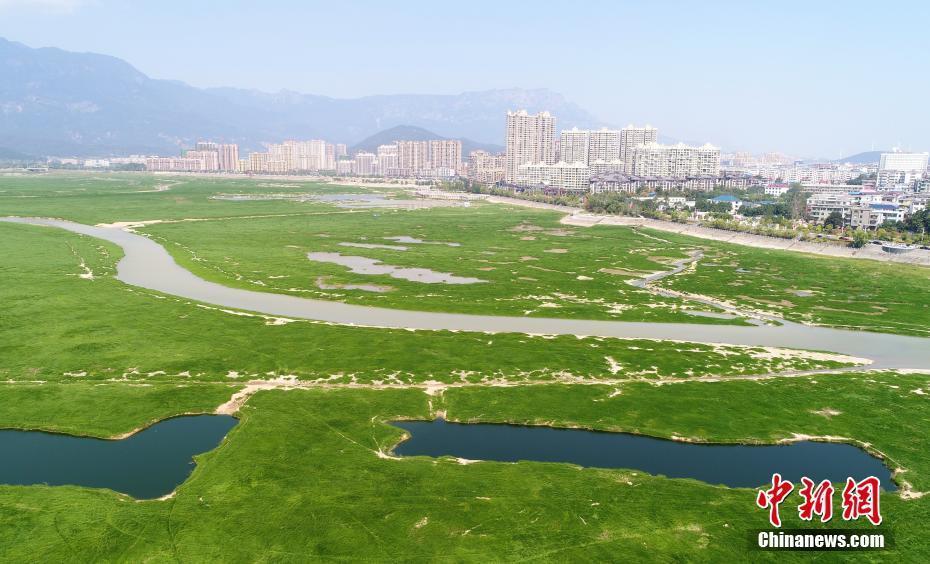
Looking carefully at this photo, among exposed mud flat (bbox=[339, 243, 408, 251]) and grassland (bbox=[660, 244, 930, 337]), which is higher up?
exposed mud flat (bbox=[339, 243, 408, 251])

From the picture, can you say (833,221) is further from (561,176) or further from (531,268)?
(561,176)

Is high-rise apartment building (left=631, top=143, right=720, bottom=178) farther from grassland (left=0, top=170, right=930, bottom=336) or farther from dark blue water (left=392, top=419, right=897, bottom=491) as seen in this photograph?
dark blue water (left=392, top=419, right=897, bottom=491)

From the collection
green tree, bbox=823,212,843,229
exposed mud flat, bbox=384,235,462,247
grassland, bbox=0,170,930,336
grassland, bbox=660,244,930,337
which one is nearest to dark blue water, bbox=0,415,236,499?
grassland, bbox=0,170,930,336

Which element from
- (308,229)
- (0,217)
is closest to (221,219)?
(308,229)

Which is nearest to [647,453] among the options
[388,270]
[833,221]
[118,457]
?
[118,457]

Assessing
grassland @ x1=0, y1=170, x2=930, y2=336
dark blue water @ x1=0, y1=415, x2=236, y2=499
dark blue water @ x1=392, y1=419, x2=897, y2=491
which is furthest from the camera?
grassland @ x1=0, y1=170, x2=930, y2=336

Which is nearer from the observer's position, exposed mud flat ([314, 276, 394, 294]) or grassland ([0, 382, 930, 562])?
grassland ([0, 382, 930, 562])
